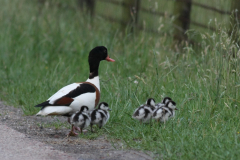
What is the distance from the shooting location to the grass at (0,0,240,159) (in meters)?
4.74

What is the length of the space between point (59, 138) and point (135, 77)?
2599 mm

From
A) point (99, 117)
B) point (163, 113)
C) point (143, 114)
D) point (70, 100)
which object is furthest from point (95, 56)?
point (163, 113)

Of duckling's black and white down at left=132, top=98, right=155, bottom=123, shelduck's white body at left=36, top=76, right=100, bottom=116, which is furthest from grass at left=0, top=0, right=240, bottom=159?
shelduck's white body at left=36, top=76, right=100, bottom=116

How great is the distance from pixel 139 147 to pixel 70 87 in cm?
160

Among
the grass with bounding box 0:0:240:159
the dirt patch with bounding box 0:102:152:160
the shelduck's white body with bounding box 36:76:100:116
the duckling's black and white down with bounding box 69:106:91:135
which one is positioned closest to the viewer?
the dirt patch with bounding box 0:102:152:160

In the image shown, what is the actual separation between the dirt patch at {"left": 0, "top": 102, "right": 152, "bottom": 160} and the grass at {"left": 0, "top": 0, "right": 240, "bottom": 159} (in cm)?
16

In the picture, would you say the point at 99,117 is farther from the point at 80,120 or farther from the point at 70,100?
the point at 70,100

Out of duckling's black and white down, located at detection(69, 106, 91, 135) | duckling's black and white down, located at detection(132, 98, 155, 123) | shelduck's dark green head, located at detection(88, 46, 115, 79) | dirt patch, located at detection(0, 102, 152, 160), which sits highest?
shelduck's dark green head, located at detection(88, 46, 115, 79)

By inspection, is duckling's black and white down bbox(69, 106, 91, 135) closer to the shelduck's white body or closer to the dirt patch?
the dirt patch

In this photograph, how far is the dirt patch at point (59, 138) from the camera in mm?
4426

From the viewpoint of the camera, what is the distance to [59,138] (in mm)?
5199

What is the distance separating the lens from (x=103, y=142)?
4.92 metres

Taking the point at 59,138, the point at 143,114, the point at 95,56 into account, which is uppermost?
the point at 95,56

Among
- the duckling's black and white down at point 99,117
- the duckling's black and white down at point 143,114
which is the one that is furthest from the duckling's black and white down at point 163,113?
the duckling's black and white down at point 99,117
